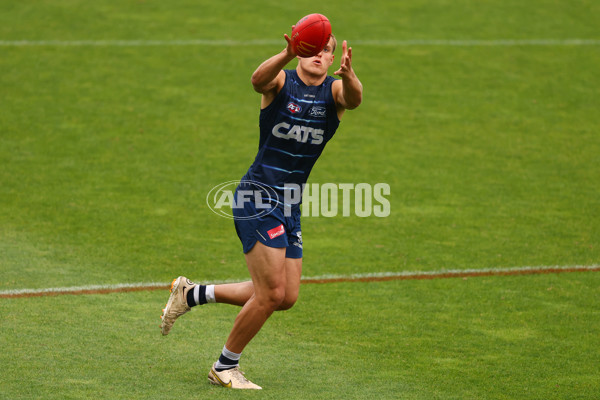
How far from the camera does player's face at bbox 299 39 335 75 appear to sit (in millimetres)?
6074

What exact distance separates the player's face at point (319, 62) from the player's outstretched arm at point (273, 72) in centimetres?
22

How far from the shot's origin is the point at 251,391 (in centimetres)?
598

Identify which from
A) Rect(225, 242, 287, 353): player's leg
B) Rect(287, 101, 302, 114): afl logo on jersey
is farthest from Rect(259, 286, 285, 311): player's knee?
Rect(287, 101, 302, 114): afl logo on jersey

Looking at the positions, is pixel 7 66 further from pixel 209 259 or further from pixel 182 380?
pixel 182 380

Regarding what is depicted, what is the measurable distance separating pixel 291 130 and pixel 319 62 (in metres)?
0.53

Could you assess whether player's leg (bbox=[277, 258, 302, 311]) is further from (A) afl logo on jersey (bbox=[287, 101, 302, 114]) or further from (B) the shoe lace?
(A) afl logo on jersey (bbox=[287, 101, 302, 114])

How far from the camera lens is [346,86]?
5.85 m

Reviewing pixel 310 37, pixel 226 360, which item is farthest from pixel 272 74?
pixel 226 360

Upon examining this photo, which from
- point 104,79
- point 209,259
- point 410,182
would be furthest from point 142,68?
point 209,259

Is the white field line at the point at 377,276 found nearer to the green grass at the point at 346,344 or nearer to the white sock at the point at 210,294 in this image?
the green grass at the point at 346,344

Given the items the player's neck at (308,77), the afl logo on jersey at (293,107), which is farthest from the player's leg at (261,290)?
the player's neck at (308,77)

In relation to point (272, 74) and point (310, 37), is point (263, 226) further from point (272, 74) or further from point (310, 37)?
point (310, 37)

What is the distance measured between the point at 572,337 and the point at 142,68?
1048cm

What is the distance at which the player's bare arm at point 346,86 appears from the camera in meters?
5.66
